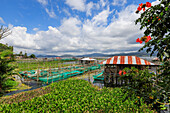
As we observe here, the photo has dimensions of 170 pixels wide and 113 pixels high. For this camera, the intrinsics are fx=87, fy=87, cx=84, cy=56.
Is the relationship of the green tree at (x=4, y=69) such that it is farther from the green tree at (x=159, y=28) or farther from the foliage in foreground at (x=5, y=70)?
the green tree at (x=159, y=28)

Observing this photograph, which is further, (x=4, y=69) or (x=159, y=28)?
(x=4, y=69)

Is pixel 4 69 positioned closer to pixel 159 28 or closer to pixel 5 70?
pixel 5 70

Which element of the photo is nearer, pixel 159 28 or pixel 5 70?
pixel 159 28

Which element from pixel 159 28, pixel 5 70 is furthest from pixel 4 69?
pixel 159 28

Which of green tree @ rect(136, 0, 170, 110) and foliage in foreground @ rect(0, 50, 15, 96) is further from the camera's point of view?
foliage in foreground @ rect(0, 50, 15, 96)

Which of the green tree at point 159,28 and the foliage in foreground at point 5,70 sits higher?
the green tree at point 159,28

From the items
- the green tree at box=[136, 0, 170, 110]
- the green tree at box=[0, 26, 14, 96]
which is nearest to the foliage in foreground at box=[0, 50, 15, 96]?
the green tree at box=[0, 26, 14, 96]

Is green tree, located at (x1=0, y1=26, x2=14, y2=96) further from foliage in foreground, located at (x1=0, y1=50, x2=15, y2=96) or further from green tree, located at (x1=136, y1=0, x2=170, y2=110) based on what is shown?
green tree, located at (x1=136, y1=0, x2=170, y2=110)

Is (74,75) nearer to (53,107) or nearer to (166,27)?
(53,107)

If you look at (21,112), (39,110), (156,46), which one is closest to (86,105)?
(39,110)

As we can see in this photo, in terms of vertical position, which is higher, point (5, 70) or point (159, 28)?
point (159, 28)

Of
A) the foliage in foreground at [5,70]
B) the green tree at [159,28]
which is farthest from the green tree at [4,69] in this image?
the green tree at [159,28]

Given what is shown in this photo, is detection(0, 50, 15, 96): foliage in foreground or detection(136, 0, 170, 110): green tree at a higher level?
detection(136, 0, 170, 110): green tree

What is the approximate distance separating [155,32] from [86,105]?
3956mm
